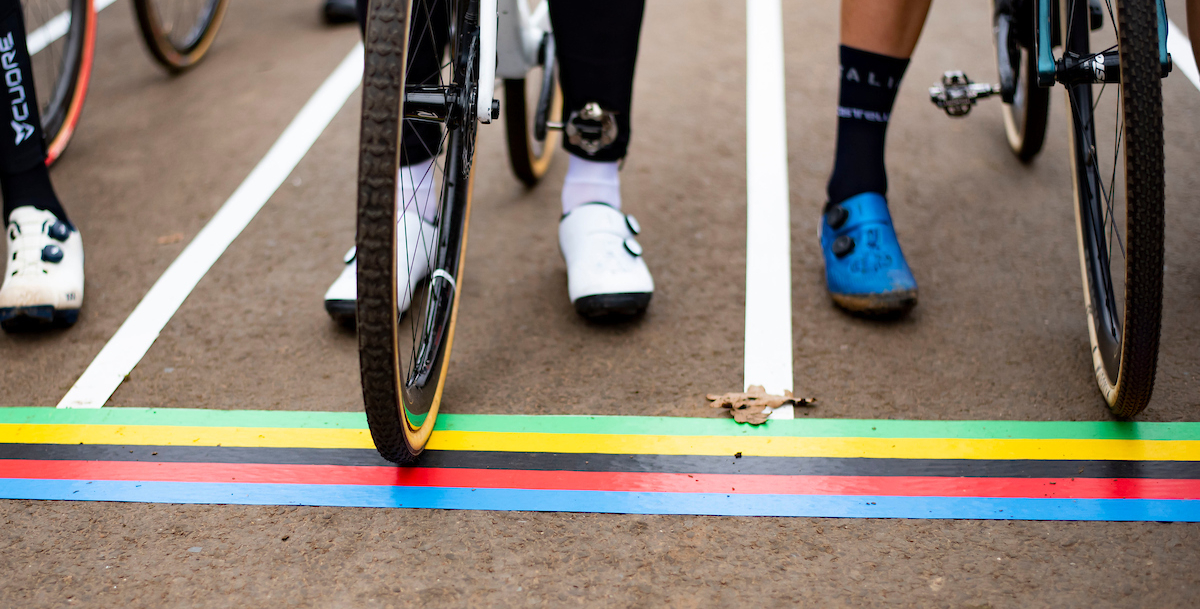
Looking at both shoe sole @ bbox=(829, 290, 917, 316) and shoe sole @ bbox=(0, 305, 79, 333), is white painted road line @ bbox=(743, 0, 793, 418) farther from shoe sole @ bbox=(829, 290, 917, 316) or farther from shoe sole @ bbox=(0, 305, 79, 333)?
shoe sole @ bbox=(0, 305, 79, 333)

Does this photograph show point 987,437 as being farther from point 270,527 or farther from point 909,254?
point 270,527

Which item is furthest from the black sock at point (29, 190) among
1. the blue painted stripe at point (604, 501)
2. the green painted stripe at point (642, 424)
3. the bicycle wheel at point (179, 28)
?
→ the bicycle wheel at point (179, 28)

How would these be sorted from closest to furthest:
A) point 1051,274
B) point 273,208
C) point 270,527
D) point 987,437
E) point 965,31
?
point 270,527, point 987,437, point 1051,274, point 273,208, point 965,31

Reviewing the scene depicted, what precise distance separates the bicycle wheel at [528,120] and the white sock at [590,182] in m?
0.12

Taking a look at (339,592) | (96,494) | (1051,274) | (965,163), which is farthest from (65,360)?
(965,163)

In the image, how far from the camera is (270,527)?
1356 millimetres

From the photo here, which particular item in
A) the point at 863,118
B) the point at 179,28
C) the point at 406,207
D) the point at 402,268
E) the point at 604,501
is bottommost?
the point at 604,501

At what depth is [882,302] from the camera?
5.96ft

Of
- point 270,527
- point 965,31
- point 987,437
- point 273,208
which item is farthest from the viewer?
point 965,31

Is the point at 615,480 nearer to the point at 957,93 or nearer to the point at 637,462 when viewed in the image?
the point at 637,462

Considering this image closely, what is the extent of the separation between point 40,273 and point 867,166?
1809 mm

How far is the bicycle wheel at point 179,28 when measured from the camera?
2906 millimetres

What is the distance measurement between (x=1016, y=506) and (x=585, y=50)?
45.0 inches

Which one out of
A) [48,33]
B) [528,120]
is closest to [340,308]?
[528,120]
